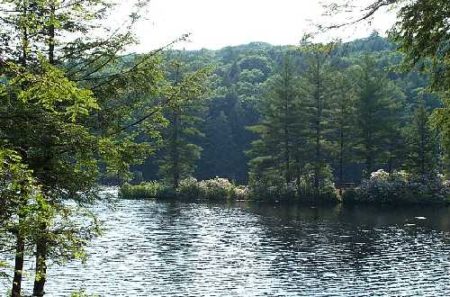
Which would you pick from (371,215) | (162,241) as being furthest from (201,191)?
(162,241)

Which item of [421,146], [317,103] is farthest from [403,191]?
[317,103]

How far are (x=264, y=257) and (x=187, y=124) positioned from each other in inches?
1934

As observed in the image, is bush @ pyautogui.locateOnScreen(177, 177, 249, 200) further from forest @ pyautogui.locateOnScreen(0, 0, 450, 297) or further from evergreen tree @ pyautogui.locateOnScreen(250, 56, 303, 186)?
evergreen tree @ pyautogui.locateOnScreen(250, 56, 303, 186)

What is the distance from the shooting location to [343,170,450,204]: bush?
167 feet

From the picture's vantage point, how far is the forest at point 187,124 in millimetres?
7883

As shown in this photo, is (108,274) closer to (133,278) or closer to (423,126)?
(133,278)

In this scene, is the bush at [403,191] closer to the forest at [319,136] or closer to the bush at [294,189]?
the forest at [319,136]

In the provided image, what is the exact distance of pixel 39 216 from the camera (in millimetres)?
7207

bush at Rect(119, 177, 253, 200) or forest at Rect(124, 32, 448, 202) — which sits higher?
forest at Rect(124, 32, 448, 202)

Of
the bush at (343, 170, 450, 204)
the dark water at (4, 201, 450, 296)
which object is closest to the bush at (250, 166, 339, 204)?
the bush at (343, 170, 450, 204)

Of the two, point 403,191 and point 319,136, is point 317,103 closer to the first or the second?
point 319,136

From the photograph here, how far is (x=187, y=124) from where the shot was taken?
239 feet

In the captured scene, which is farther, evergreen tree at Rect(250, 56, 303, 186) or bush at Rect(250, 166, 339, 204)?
evergreen tree at Rect(250, 56, 303, 186)

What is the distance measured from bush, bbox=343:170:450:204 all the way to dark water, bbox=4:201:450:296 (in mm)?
10475
